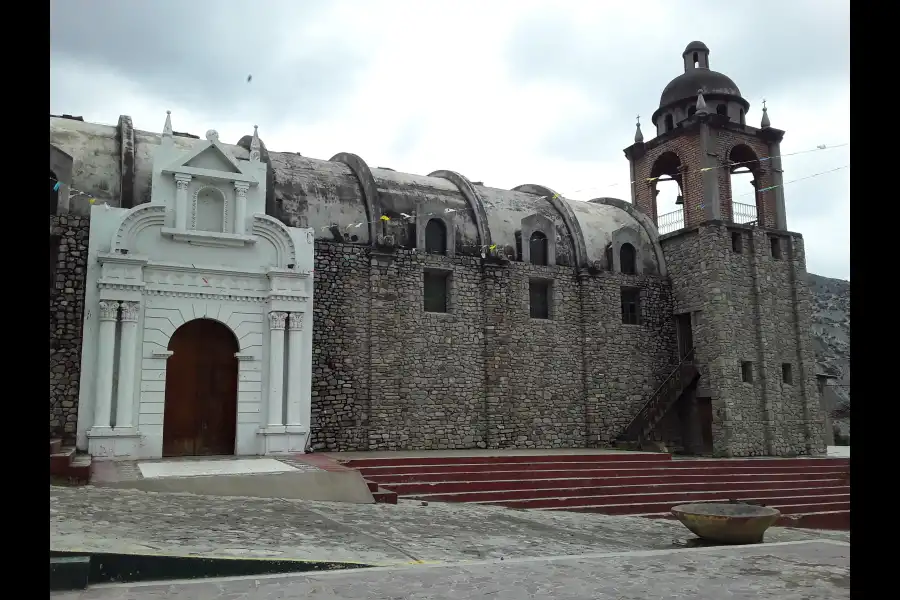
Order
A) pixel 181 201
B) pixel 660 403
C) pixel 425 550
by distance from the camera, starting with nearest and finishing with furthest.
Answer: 1. pixel 425 550
2. pixel 181 201
3. pixel 660 403

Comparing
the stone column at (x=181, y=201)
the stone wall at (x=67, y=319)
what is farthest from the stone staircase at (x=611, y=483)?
the stone column at (x=181, y=201)

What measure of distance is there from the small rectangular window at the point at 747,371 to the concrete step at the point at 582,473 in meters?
3.75

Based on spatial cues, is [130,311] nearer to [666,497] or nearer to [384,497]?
[384,497]

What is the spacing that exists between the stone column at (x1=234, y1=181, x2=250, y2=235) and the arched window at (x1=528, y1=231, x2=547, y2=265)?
8.79 meters

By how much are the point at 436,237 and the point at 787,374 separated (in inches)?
452

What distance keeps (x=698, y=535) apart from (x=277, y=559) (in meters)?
5.84

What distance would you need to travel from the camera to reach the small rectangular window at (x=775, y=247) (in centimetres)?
2262

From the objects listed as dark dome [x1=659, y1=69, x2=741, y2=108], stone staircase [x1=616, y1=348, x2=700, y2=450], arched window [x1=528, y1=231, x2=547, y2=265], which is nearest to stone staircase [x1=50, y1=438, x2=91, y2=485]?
arched window [x1=528, y1=231, x2=547, y2=265]

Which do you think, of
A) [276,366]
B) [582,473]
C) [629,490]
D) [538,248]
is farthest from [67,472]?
[538,248]

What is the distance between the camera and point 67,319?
1497cm

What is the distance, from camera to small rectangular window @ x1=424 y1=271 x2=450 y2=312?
64.3 ft

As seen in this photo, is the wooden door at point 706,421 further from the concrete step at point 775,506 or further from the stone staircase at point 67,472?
the stone staircase at point 67,472

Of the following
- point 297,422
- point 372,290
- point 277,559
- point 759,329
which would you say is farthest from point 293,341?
point 759,329
